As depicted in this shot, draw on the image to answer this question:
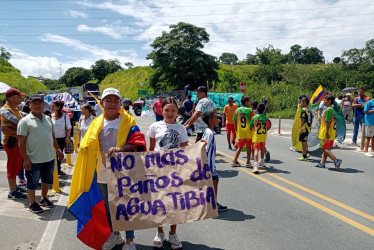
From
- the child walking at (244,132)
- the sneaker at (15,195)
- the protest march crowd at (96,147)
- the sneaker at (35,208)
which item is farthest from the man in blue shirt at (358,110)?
the sneaker at (15,195)

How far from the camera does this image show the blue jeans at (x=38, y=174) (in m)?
4.85

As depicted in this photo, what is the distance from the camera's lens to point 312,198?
18.2ft

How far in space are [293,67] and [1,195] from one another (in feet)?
188

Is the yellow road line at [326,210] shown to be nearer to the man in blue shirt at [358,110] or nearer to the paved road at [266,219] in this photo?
the paved road at [266,219]

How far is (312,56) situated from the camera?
401 feet

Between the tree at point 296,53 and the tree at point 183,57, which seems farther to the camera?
the tree at point 296,53

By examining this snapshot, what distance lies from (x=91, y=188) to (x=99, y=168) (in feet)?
0.81

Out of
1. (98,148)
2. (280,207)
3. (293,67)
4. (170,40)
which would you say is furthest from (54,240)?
(293,67)

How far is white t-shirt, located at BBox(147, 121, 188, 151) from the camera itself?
385 cm

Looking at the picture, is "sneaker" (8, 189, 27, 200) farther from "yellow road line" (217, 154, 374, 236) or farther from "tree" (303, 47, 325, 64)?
"tree" (303, 47, 325, 64)

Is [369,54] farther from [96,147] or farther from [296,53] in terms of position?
[96,147]

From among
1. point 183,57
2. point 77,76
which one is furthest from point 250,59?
point 183,57

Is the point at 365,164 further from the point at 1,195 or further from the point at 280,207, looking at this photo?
the point at 1,195

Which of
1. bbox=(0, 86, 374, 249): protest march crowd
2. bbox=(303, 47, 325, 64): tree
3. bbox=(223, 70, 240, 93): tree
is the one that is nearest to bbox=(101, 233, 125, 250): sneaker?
bbox=(0, 86, 374, 249): protest march crowd
